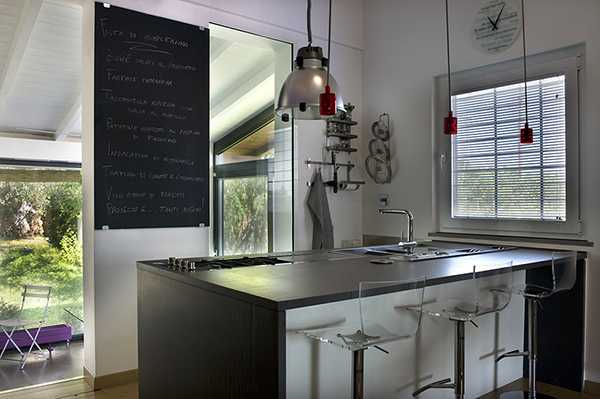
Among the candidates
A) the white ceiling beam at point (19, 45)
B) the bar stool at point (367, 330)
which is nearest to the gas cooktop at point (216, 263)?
the bar stool at point (367, 330)

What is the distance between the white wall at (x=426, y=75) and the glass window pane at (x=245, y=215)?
941mm

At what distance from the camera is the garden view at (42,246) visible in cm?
445

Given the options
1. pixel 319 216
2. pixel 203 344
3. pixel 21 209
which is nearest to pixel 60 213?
pixel 21 209

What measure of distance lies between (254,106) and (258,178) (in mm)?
681

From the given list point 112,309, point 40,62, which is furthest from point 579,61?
point 40,62

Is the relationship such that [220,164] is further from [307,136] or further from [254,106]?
[307,136]

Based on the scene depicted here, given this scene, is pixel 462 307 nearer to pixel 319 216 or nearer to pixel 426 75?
pixel 319 216

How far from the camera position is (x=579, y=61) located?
128 inches

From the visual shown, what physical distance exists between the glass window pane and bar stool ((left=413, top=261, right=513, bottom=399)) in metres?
2.09

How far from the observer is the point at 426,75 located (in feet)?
13.6

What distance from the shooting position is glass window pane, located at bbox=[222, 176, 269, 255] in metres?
4.53

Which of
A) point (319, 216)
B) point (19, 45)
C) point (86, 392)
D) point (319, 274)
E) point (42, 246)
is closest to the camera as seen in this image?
point (319, 274)

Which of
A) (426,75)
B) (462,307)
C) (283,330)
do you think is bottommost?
(462,307)

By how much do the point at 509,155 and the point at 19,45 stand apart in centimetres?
354
